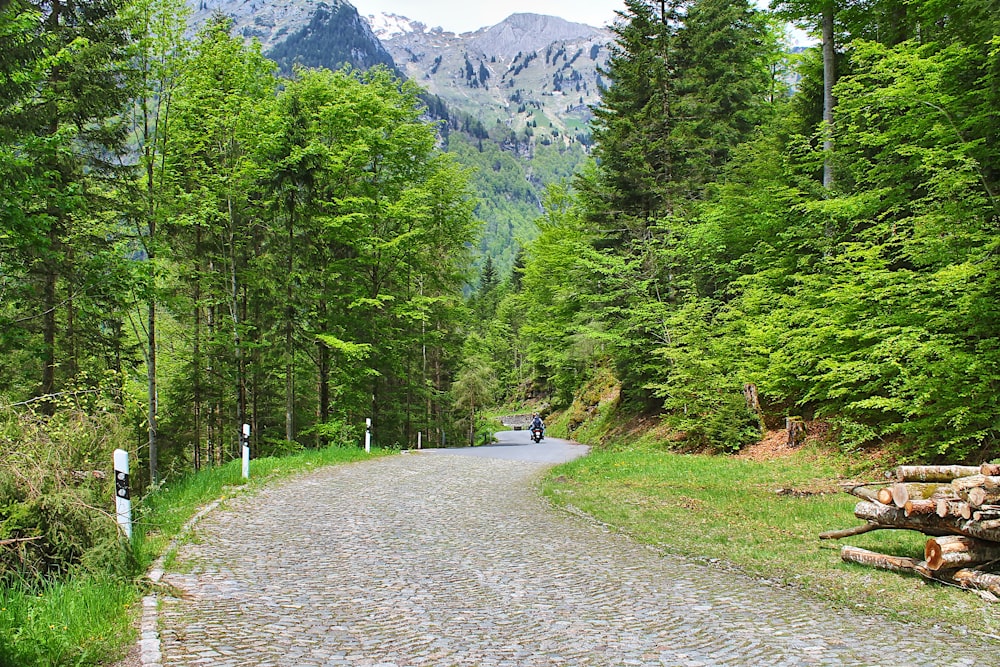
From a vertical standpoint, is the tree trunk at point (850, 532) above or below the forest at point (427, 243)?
below

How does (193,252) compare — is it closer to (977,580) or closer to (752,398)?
(752,398)

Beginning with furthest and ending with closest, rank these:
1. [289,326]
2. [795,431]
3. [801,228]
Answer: [289,326] < [801,228] < [795,431]

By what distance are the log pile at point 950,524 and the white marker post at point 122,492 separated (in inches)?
302

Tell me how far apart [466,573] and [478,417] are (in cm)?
2890

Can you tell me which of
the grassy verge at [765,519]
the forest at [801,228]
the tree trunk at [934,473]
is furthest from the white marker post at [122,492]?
the forest at [801,228]

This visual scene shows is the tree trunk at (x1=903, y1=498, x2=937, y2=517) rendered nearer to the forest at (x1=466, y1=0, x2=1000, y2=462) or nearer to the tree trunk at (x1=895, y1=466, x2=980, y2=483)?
the tree trunk at (x1=895, y1=466, x2=980, y2=483)

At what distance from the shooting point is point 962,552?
6.39 meters

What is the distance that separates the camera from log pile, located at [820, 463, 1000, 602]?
6184 mm

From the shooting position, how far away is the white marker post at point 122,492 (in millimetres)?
6777

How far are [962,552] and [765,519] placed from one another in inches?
135

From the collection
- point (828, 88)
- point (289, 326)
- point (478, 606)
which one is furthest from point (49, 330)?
point (828, 88)

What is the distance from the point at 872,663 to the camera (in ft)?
14.8

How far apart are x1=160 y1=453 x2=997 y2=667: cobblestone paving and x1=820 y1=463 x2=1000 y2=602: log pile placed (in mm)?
1432

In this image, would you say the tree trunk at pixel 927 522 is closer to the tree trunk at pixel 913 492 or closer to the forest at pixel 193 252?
the tree trunk at pixel 913 492
